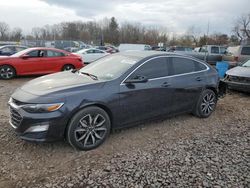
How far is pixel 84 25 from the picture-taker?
76688mm

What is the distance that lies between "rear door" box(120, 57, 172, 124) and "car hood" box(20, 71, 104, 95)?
55 centimetres

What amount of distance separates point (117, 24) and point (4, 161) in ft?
277

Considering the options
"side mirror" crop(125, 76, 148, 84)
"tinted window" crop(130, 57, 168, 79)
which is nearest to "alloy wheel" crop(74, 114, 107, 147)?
"side mirror" crop(125, 76, 148, 84)

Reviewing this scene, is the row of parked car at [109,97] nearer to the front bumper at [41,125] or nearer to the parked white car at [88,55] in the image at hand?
the front bumper at [41,125]

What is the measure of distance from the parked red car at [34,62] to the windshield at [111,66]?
5658 millimetres

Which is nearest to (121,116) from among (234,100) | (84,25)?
(234,100)

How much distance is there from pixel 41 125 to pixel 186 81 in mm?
2920

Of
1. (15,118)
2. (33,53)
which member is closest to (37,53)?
(33,53)

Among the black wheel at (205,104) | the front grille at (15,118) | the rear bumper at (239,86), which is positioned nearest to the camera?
the front grille at (15,118)

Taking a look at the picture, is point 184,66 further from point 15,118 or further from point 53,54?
point 53,54

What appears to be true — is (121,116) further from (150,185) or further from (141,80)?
(150,185)

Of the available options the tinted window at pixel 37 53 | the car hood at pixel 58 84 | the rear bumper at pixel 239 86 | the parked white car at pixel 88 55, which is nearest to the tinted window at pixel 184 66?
the car hood at pixel 58 84

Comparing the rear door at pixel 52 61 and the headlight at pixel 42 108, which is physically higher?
the rear door at pixel 52 61

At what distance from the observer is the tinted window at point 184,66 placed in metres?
4.49
